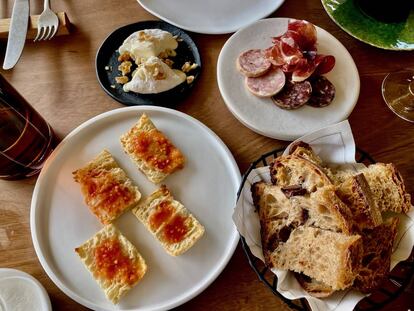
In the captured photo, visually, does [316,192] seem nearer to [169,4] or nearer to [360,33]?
[360,33]

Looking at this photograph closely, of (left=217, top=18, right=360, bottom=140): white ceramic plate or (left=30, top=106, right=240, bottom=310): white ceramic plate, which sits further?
(left=217, top=18, right=360, bottom=140): white ceramic plate

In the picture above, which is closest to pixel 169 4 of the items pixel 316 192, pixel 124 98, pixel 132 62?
pixel 132 62

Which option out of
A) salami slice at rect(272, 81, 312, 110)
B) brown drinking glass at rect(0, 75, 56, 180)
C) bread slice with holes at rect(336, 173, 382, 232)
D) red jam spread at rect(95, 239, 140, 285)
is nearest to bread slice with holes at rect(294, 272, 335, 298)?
bread slice with holes at rect(336, 173, 382, 232)

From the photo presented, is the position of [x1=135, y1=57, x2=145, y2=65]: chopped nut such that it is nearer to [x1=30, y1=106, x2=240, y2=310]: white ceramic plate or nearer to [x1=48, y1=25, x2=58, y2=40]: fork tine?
[x1=30, y1=106, x2=240, y2=310]: white ceramic plate

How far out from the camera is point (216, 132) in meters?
1.23

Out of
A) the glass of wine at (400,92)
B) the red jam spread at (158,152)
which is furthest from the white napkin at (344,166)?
the glass of wine at (400,92)

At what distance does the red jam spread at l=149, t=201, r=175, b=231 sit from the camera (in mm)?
1060

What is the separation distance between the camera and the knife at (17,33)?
49.3 inches

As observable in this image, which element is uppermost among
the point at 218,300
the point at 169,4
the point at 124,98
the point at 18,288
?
the point at 169,4

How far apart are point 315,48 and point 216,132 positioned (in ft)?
1.28

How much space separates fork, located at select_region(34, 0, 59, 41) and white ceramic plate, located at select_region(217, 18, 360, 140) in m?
0.51

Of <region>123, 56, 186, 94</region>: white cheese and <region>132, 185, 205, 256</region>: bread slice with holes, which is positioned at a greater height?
<region>123, 56, 186, 94</region>: white cheese

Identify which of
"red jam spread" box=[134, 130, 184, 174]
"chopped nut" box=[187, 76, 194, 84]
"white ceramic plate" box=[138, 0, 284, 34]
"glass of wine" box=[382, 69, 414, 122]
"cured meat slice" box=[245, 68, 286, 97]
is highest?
"white ceramic plate" box=[138, 0, 284, 34]

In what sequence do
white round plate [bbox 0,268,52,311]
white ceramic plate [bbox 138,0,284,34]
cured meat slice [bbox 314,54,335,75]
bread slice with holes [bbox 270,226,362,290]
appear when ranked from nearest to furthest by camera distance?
bread slice with holes [bbox 270,226,362,290], white round plate [bbox 0,268,52,311], cured meat slice [bbox 314,54,335,75], white ceramic plate [bbox 138,0,284,34]
